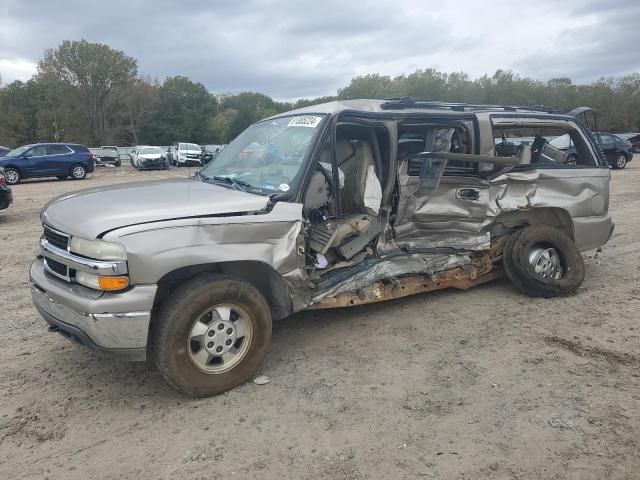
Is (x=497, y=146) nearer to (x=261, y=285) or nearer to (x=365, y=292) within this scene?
(x=365, y=292)

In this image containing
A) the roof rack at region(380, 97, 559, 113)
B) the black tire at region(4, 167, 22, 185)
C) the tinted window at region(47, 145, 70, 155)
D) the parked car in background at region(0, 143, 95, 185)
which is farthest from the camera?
the tinted window at region(47, 145, 70, 155)

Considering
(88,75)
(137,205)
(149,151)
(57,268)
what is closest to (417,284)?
(137,205)

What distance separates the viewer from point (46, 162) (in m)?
20.0

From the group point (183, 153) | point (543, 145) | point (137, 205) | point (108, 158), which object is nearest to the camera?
point (137, 205)

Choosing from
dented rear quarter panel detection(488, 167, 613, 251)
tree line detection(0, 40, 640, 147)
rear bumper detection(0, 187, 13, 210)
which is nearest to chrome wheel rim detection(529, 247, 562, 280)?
dented rear quarter panel detection(488, 167, 613, 251)

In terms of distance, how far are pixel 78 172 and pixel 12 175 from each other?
96.5 inches

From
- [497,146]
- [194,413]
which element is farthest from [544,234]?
[194,413]

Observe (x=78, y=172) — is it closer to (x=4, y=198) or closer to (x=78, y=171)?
(x=78, y=171)

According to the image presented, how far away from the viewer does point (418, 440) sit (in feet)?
9.64

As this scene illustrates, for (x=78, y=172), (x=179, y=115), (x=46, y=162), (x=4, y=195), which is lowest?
(x=78, y=172)

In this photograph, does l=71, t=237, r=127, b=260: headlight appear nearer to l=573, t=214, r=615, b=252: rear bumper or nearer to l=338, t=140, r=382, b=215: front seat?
l=338, t=140, r=382, b=215: front seat

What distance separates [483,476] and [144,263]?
7.39ft

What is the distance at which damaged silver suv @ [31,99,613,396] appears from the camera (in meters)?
3.16

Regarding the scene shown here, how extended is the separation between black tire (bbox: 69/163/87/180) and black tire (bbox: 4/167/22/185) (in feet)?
6.32
